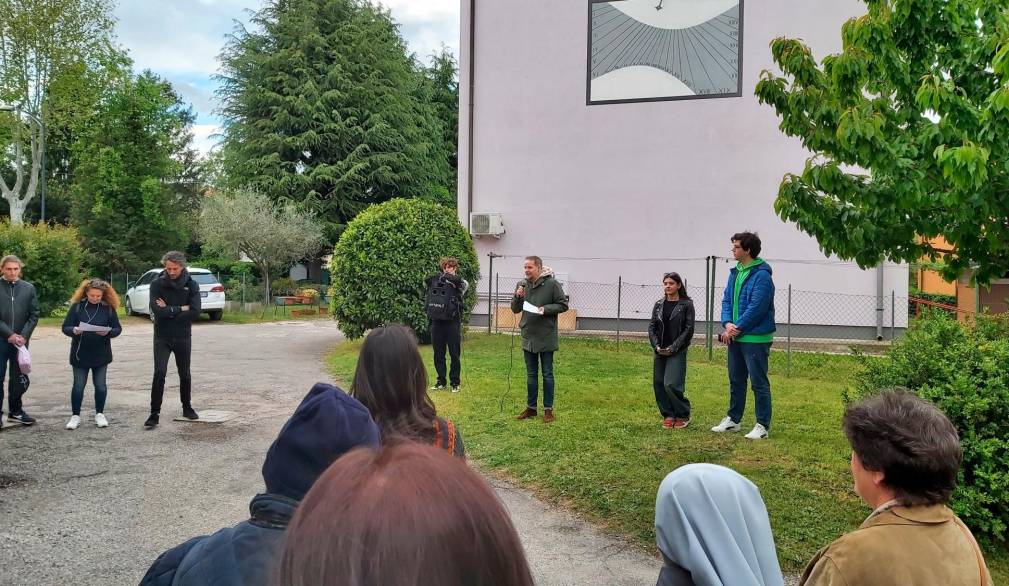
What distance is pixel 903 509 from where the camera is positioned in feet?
6.69

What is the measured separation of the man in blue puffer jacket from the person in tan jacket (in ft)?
16.0

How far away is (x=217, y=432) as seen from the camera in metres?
7.83

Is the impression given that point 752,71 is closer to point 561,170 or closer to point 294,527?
point 561,170

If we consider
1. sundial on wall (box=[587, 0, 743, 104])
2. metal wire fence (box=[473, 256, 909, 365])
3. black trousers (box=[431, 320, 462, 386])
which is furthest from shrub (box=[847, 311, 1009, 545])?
sundial on wall (box=[587, 0, 743, 104])

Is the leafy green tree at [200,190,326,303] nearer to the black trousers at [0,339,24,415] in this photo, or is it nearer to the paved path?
the paved path

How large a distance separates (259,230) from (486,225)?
42.1ft

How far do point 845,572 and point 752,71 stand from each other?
58.3 ft

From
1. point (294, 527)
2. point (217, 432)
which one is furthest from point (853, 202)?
point (217, 432)

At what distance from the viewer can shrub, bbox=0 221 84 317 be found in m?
20.2

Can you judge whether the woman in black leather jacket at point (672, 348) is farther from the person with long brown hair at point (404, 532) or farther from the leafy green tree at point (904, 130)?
the person with long brown hair at point (404, 532)

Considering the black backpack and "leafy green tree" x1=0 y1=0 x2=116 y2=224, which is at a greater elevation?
"leafy green tree" x1=0 y1=0 x2=116 y2=224

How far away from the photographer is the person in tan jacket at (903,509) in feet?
6.29

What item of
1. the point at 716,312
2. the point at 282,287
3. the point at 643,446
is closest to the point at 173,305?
the point at 643,446

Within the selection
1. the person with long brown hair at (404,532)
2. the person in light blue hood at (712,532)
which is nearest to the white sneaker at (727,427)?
the person in light blue hood at (712,532)
